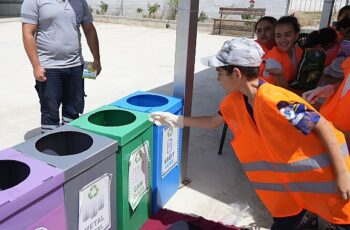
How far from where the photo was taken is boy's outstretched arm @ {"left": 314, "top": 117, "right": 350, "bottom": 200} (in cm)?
151

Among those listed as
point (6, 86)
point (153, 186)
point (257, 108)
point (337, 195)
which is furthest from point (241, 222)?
point (6, 86)

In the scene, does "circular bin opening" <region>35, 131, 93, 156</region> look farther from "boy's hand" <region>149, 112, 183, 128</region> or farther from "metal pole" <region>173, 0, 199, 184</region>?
"metal pole" <region>173, 0, 199, 184</region>

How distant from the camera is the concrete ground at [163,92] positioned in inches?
107

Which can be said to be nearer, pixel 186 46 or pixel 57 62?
pixel 186 46

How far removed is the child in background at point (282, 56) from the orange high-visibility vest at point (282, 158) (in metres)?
0.98

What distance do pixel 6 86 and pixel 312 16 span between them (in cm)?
1196

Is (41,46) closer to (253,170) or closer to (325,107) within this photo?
(253,170)

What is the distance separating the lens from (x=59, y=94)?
113 inches

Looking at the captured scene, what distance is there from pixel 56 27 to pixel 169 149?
1.25 meters

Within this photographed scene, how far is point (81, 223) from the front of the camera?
1723mm

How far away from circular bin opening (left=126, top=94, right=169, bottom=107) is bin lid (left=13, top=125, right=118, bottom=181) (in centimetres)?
68

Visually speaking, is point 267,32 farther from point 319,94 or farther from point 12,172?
point 12,172

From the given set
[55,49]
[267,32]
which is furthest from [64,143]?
[267,32]

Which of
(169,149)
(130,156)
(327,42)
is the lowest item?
(169,149)
